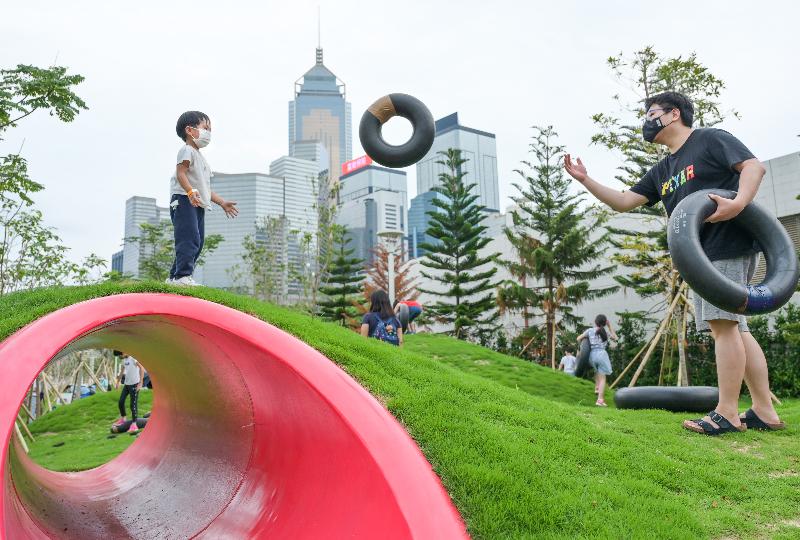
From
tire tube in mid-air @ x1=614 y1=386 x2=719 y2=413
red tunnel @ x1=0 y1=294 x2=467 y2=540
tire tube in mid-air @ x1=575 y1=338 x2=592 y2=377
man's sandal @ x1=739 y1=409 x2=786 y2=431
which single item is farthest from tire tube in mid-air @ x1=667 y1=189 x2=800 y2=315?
tire tube in mid-air @ x1=575 y1=338 x2=592 y2=377

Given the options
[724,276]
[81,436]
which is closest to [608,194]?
[724,276]

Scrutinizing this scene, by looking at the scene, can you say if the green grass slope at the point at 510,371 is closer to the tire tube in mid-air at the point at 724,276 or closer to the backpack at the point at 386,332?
the backpack at the point at 386,332

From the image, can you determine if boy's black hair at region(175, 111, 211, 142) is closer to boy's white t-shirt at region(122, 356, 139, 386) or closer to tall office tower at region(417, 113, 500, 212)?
boy's white t-shirt at region(122, 356, 139, 386)

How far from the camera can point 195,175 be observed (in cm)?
516

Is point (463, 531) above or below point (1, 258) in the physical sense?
below

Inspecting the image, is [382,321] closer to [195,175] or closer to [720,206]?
[195,175]

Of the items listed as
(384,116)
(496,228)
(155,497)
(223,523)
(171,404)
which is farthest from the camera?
(496,228)

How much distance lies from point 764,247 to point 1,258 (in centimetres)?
1764

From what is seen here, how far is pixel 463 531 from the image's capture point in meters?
2.42

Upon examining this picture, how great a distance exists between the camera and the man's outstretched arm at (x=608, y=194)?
4.16m

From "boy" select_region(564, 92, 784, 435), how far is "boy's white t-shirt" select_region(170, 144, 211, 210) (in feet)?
10.8

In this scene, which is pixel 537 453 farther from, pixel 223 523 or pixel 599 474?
pixel 223 523

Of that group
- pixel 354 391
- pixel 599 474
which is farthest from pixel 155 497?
pixel 599 474

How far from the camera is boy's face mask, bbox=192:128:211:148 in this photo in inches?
208
